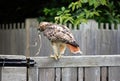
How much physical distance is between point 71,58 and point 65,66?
0.10 metres

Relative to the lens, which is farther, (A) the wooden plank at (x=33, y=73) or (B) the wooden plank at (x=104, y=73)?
(B) the wooden plank at (x=104, y=73)

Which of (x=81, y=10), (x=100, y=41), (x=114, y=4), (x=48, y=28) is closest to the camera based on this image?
(x=48, y=28)

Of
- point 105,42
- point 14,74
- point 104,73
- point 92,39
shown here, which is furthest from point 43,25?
point 105,42

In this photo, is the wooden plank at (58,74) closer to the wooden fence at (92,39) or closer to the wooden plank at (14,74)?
the wooden plank at (14,74)

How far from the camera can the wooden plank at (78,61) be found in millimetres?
4285

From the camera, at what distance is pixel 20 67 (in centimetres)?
418

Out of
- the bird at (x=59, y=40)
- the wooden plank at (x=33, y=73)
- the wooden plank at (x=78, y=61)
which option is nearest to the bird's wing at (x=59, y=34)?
the bird at (x=59, y=40)

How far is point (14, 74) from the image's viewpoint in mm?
4191

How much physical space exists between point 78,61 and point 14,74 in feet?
2.05

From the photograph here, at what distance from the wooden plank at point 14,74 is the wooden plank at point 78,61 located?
0.18 m

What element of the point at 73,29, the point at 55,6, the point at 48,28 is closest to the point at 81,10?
the point at 73,29

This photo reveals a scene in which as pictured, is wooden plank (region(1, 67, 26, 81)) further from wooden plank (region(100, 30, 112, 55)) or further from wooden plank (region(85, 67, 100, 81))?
wooden plank (region(100, 30, 112, 55))

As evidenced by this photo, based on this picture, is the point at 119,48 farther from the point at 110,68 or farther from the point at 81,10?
the point at 110,68

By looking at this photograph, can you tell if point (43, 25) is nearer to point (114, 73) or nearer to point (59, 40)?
point (59, 40)
